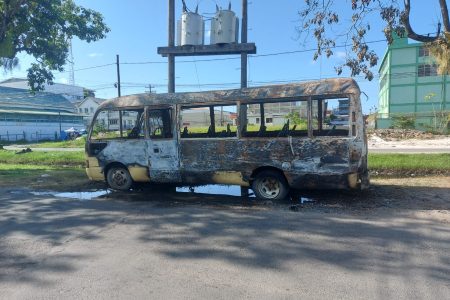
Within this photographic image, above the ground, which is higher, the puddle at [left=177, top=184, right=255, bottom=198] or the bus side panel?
the bus side panel

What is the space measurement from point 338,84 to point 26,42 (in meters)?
13.6

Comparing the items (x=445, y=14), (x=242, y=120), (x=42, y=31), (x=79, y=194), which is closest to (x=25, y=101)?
(x=42, y=31)

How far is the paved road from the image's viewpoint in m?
3.74

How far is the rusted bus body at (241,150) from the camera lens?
719 cm

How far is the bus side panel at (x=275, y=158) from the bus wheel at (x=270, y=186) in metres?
0.20

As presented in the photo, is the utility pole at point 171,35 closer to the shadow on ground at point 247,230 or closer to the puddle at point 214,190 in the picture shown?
the puddle at point 214,190

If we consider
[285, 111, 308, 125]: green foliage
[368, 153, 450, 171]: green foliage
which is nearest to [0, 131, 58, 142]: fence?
[368, 153, 450, 171]: green foliage

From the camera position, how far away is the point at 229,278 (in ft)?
13.0

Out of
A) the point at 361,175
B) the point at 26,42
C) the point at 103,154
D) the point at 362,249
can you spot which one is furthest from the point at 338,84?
the point at 26,42

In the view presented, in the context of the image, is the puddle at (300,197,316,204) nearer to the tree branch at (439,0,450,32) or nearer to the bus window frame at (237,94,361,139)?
the bus window frame at (237,94,361,139)

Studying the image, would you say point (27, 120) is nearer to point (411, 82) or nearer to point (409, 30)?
point (411, 82)

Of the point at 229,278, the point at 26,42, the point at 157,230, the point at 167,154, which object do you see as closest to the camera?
the point at 229,278

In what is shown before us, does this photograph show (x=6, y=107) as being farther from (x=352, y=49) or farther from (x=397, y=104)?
(x=352, y=49)

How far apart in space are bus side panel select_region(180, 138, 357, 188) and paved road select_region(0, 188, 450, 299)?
67 centimetres
